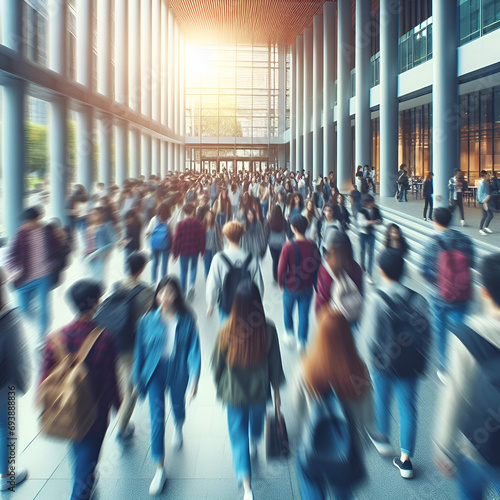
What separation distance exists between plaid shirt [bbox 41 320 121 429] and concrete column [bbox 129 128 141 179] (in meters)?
22.0

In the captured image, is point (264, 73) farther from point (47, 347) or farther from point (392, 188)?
point (47, 347)

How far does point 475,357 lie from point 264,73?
48.6 metres

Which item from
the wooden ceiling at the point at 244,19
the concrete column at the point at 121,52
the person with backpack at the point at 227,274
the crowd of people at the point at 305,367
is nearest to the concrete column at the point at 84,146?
the concrete column at the point at 121,52

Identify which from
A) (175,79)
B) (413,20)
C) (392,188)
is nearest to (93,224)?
(392,188)

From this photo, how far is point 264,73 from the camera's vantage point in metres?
47.5

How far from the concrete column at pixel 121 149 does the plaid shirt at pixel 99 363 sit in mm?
19398

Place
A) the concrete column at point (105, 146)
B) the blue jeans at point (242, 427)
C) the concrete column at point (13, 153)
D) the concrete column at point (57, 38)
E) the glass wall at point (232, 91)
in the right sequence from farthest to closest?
the glass wall at point (232, 91) < the concrete column at point (105, 146) < the concrete column at point (57, 38) < the concrete column at point (13, 153) < the blue jeans at point (242, 427)

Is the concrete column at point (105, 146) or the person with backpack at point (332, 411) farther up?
the concrete column at point (105, 146)

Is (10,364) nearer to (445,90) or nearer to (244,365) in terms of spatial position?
(244,365)

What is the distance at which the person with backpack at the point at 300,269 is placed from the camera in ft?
17.5

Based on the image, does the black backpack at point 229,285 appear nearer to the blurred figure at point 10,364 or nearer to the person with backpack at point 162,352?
the person with backpack at point 162,352

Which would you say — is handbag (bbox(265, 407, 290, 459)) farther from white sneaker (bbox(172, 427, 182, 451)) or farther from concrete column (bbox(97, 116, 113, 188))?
concrete column (bbox(97, 116, 113, 188))

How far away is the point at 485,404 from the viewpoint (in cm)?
227

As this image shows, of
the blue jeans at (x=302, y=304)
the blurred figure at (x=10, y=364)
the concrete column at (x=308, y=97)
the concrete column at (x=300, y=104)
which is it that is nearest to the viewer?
the blurred figure at (x=10, y=364)
